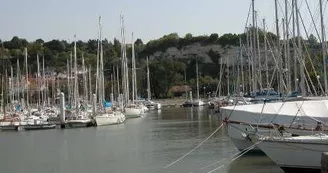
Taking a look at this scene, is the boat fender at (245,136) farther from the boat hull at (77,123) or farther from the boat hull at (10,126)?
the boat hull at (10,126)

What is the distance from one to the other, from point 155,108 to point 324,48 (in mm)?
94692

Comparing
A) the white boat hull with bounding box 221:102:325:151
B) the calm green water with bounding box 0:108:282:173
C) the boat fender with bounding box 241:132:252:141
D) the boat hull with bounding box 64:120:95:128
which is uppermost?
the white boat hull with bounding box 221:102:325:151

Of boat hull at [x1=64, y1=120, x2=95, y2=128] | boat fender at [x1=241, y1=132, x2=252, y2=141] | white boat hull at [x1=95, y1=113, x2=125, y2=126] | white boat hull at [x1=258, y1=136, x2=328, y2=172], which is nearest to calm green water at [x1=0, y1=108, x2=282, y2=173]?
boat fender at [x1=241, y1=132, x2=252, y2=141]

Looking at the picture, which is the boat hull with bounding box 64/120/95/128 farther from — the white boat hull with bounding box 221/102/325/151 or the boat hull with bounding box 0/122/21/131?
the white boat hull with bounding box 221/102/325/151

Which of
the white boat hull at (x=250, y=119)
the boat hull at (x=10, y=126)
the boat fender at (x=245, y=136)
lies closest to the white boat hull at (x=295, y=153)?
the white boat hull at (x=250, y=119)

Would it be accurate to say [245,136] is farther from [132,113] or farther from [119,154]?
[132,113]

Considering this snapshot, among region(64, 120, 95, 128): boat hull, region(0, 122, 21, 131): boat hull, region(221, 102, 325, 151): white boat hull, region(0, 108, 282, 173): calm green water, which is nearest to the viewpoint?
region(221, 102, 325, 151): white boat hull

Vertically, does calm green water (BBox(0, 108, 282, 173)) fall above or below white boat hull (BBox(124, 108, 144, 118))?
below

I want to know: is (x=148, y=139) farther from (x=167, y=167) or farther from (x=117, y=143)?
(x=167, y=167)

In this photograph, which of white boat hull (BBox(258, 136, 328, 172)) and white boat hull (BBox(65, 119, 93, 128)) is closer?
white boat hull (BBox(258, 136, 328, 172))

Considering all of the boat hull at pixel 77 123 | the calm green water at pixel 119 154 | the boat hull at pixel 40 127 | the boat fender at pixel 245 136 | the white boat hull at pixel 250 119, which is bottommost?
the calm green water at pixel 119 154

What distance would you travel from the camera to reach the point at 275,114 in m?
27.7

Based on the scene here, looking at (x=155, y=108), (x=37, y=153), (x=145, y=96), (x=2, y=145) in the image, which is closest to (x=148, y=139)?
(x=37, y=153)

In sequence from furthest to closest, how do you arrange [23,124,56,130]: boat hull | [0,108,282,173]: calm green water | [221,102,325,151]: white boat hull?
[23,124,56,130]: boat hull, [0,108,282,173]: calm green water, [221,102,325,151]: white boat hull
